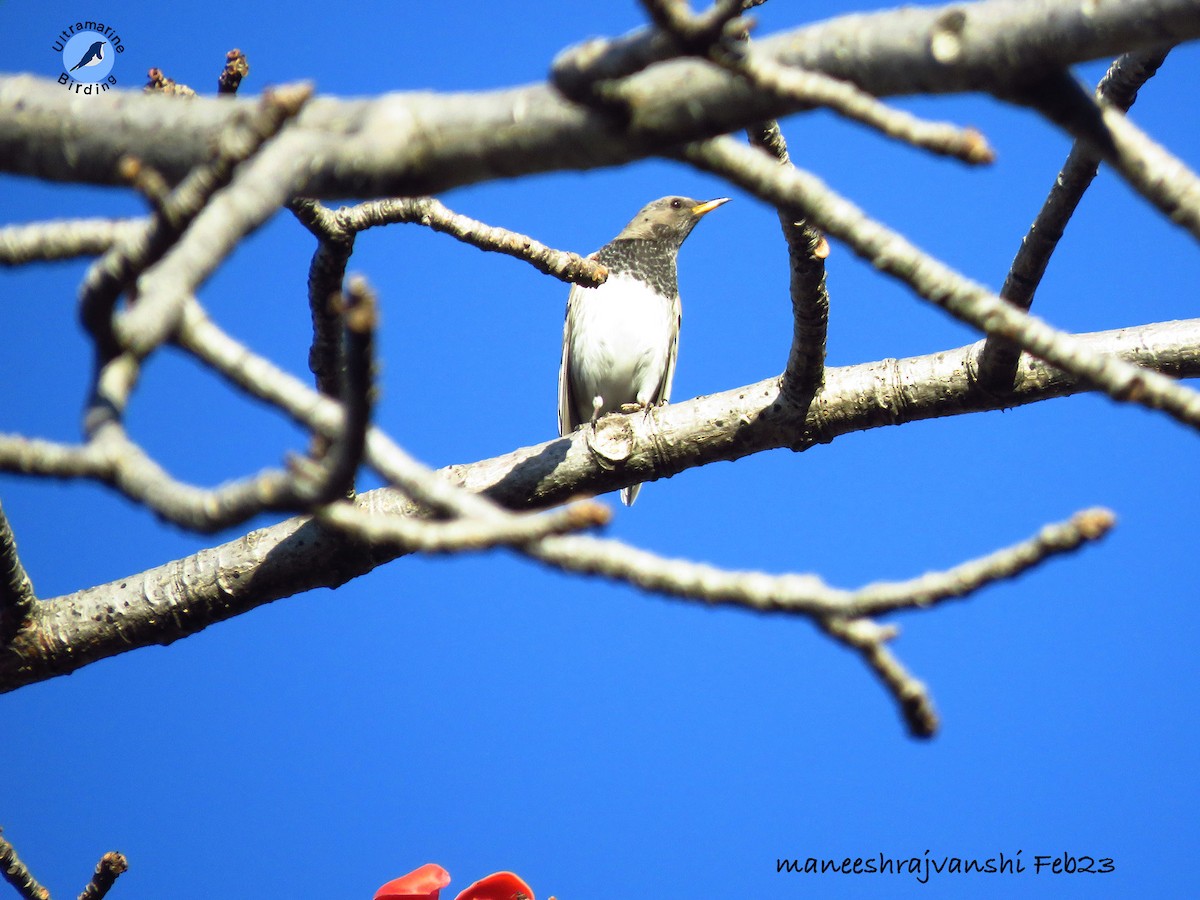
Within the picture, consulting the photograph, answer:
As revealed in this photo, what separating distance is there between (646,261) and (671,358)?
2.12 feet

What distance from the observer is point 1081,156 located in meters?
2.75

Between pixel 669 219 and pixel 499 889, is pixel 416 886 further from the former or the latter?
pixel 669 219

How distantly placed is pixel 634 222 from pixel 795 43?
586 centimetres

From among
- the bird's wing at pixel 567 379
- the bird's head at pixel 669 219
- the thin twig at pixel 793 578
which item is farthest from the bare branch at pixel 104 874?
the bird's head at pixel 669 219

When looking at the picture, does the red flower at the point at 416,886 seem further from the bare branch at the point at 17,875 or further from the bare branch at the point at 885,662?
the bare branch at the point at 885,662

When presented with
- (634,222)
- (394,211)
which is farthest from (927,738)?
(634,222)

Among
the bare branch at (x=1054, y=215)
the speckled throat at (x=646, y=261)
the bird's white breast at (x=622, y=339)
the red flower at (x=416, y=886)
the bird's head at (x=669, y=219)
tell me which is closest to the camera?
the red flower at (x=416, y=886)

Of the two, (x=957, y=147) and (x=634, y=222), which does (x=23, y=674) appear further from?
(x=634, y=222)

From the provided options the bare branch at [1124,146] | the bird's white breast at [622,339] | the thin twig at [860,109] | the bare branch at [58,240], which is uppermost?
the bird's white breast at [622,339]

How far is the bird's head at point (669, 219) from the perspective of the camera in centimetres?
686

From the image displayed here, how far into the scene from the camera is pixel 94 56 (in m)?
5.54

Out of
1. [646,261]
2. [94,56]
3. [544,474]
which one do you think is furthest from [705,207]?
[544,474]

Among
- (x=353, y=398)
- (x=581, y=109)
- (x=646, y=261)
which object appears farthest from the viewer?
(x=646, y=261)

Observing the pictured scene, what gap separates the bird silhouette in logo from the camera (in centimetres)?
545
